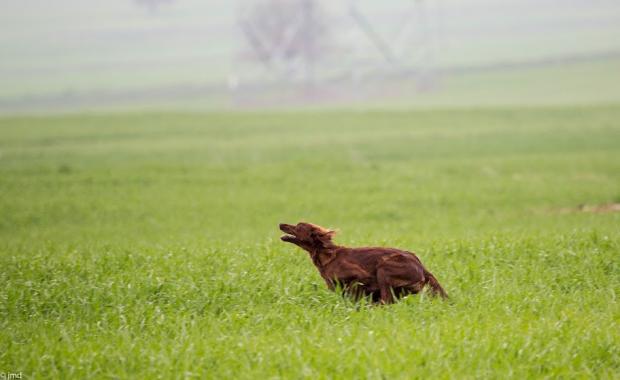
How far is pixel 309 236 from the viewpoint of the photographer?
8766mm

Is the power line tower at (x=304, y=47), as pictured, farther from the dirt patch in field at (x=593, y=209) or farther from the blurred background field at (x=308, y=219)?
the dirt patch in field at (x=593, y=209)

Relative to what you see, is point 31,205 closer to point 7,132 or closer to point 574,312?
point 574,312

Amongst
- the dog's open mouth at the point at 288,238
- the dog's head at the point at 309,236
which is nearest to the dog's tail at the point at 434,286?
the dog's head at the point at 309,236

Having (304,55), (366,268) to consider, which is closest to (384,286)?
(366,268)

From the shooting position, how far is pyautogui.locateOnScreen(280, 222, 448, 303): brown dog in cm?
841

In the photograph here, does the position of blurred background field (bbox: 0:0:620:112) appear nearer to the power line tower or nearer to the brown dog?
the power line tower

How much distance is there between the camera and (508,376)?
21.9ft

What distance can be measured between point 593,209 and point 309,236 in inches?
516

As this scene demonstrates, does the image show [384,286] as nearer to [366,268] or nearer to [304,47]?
[366,268]

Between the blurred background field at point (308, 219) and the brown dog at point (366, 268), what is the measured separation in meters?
0.17

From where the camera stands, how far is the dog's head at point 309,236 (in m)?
8.74

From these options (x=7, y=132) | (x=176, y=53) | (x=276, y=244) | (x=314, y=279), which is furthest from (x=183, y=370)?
(x=176, y=53)

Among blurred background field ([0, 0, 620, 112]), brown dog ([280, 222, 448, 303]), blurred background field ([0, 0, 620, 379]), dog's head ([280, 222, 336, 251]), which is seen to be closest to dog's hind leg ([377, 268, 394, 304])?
brown dog ([280, 222, 448, 303])

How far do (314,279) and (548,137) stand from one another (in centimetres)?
3033
